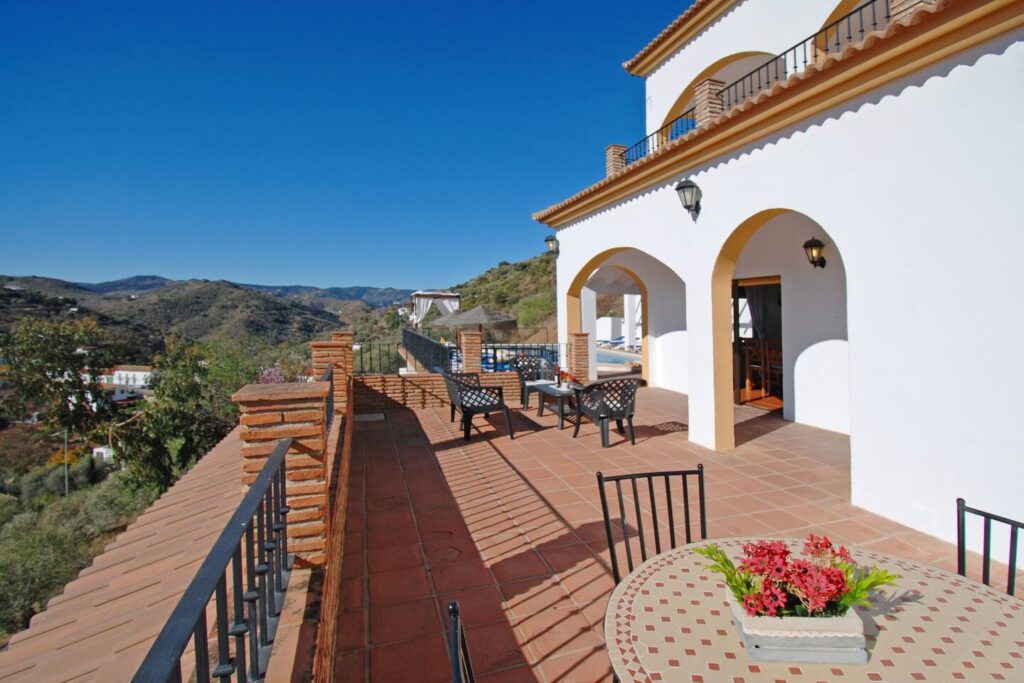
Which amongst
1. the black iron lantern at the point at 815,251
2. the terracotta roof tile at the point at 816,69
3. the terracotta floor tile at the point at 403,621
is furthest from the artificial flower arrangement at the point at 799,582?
the black iron lantern at the point at 815,251

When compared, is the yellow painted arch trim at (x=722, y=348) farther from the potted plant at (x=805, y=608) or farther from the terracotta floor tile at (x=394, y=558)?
the potted plant at (x=805, y=608)

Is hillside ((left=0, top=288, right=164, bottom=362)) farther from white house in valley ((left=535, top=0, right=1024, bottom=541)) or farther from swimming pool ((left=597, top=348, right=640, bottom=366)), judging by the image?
white house in valley ((left=535, top=0, right=1024, bottom=541))

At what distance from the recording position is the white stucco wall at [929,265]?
3.26 metres

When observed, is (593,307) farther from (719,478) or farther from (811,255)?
(719,478)

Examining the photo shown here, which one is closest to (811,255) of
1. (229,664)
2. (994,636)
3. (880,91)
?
(880,91)

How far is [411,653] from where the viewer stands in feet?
8.07

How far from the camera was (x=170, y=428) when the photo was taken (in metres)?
19.5

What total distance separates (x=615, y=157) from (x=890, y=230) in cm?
537

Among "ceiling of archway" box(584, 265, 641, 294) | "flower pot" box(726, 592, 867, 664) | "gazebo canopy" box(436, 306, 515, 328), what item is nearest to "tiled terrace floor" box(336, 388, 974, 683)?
"flower pot" box(726, 592, 867, 664)

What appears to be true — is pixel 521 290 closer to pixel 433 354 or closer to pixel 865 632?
pixel 433 354

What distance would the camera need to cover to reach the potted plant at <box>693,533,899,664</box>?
143 centimetres

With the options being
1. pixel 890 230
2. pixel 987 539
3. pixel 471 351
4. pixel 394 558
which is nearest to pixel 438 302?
pixel 471 351

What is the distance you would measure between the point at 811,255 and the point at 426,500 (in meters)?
5.74

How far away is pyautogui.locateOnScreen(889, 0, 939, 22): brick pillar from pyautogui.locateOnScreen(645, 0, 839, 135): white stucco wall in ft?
12.3
